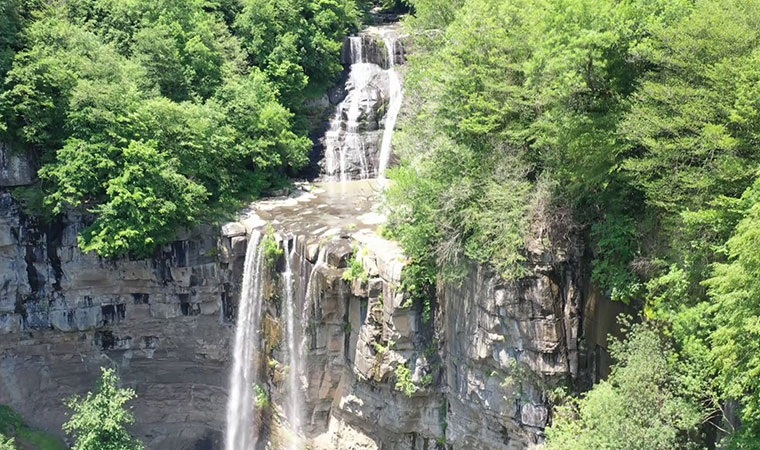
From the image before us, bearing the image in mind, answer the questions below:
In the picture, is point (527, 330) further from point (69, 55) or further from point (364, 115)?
point (69, 55)

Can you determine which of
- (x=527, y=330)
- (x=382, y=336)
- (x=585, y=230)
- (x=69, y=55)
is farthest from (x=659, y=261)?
(x=69, y=55)

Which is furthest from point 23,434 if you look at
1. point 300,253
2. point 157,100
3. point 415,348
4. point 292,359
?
point 415,348

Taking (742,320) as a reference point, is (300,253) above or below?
below

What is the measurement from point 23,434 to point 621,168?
2122 cm

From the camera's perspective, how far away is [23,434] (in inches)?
893

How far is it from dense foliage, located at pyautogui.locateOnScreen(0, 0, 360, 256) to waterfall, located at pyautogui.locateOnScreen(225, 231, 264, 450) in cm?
266

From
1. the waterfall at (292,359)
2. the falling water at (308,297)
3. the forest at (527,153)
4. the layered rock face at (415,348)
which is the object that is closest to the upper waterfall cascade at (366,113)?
the forest at (527,153)

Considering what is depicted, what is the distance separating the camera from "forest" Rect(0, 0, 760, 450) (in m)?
11.3

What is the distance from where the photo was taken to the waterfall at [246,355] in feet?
67.2

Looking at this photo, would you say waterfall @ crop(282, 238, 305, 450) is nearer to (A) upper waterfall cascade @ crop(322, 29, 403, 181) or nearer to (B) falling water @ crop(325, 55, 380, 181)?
(B) falling water @ crop(325, 55, 380, 181)

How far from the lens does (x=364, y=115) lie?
87.8ft

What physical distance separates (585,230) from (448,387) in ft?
18.8

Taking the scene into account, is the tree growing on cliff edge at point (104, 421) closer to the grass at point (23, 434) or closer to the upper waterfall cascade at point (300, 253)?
the grass at point (23, 434)

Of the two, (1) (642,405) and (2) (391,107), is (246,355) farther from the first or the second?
(1) (642,405)
